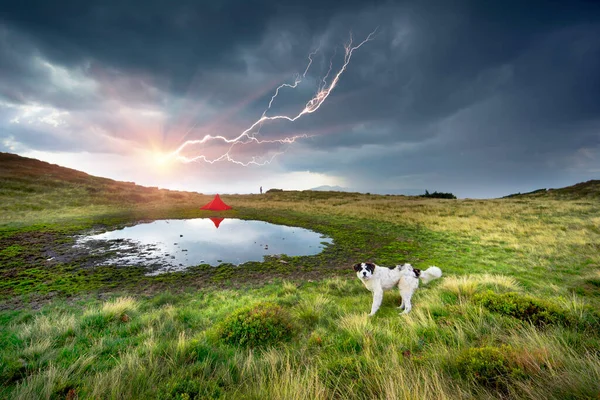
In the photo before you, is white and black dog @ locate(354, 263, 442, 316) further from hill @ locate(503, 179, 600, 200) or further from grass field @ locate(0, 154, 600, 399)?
hill @ locate(503, 179, 600, 200)

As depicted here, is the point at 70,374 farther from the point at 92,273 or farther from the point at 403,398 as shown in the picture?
the point at 92,273

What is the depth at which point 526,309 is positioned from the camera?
16.4ft

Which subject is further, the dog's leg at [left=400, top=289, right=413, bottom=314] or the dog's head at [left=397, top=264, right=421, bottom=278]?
the dog's head at [left=397, top=264, right=421, bottom=278]

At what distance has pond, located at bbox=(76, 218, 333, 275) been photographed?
41.7ft

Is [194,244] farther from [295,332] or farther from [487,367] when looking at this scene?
[487,367]

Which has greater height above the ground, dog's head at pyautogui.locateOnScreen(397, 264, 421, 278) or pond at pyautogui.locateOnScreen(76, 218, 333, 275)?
dog's head at pyautogui.locateOnScreen(397, 264, 421, 278)

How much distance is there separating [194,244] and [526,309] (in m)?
15.9

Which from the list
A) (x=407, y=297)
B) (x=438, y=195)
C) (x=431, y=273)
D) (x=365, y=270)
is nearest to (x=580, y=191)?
(x=438, y=195)

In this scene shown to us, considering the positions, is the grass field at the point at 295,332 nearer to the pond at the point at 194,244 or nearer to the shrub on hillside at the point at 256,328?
the shrub on hillside at the point at 256,328

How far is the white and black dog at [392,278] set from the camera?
658cm

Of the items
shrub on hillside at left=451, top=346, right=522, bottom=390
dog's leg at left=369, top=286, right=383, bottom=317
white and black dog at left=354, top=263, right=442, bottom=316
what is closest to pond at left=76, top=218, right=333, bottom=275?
white and black dog at left=354, top=263, right=442, bottom=316

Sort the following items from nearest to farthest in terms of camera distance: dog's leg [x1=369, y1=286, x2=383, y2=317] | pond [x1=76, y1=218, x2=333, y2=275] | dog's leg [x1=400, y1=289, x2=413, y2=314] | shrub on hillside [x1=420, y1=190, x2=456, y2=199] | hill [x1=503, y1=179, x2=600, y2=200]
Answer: dog's leg [x1=369, y1=286, x2=383, y2=317]
dog's leg [x1=400, y1=289, x2=413, y2=314]
pond [x1=76, y1=218, x2=333, y2=275]
hill [x1=503, y1=179, x2=600, y2=200]
shrub on hillside [x1=420, y1=190, x2=456, y2=199]

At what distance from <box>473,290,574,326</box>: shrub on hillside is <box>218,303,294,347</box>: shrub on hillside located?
14.5 feet

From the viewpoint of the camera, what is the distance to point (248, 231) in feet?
68.9
